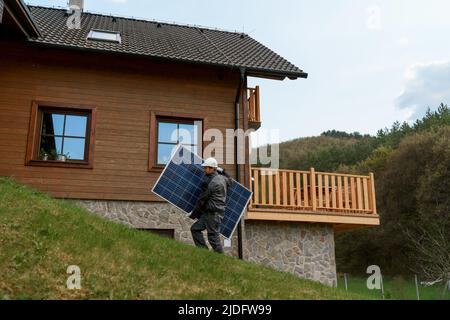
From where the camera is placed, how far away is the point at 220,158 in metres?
11.7

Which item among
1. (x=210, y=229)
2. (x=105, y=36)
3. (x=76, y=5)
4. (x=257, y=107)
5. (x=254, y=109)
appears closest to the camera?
(x=210, y=229)

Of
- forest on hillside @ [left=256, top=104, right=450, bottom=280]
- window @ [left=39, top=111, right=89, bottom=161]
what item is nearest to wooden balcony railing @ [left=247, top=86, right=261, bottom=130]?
window @ [left=39, top=111, right=89, bottom=161]

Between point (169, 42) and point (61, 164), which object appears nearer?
point (61, 164)

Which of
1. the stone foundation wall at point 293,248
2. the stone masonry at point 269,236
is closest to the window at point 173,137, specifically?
the stone masonry at point 269,236

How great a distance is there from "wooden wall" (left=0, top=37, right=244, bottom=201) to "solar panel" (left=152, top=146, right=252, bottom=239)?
2345 millimetres

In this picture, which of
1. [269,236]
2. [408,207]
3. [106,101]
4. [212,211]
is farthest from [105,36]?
[408,207]

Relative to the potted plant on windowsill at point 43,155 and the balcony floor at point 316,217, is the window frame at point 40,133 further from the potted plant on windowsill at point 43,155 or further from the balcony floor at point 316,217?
the balcony floor at point 316,217

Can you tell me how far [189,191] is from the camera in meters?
8.75

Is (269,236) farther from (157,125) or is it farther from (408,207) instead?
(408,207)

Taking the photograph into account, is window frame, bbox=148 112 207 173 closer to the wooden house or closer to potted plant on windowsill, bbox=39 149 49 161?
the wooden house

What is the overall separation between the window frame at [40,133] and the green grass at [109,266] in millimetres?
2667

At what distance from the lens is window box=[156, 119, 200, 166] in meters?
11.5

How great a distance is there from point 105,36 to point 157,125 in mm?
3005
